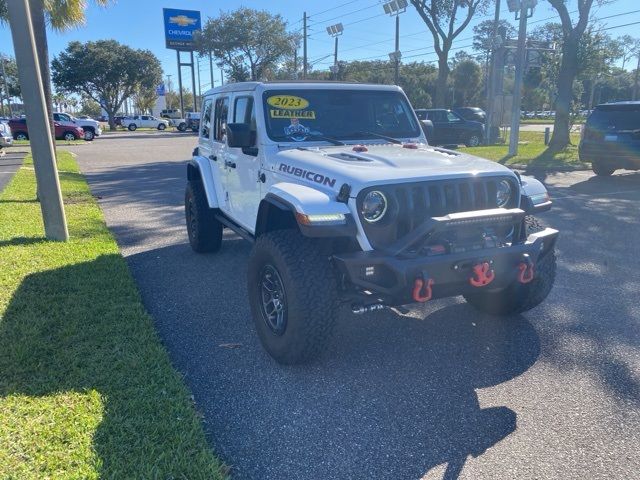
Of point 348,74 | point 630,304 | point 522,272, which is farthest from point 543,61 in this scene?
point 348,74

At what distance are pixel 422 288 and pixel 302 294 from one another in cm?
71

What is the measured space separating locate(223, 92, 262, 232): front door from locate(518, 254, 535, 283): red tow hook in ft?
7.19

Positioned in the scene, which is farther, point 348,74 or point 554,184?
point 348,74

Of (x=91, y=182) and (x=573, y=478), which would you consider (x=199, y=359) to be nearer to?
(x=573, y=478)

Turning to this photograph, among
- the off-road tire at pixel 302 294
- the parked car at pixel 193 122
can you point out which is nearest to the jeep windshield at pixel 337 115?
the off-road tire at pixel 302 294

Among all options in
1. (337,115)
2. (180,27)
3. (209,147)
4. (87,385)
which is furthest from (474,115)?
(180,27)

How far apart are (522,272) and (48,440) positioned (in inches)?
111

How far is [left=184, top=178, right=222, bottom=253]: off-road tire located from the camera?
5.89 m

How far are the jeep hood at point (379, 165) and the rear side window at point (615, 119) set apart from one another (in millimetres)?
9208

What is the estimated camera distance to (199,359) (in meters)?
3.57

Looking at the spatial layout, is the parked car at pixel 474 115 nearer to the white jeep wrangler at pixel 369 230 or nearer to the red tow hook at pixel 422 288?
the white jeep wrangler at pixel 369 230

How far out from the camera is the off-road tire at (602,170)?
12.3 metres

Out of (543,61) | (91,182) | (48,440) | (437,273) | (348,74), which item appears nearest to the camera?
(48,440)

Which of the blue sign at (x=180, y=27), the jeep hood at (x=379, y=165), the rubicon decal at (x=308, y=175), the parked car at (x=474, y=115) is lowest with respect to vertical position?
the parked car at (x=474, y=115)
